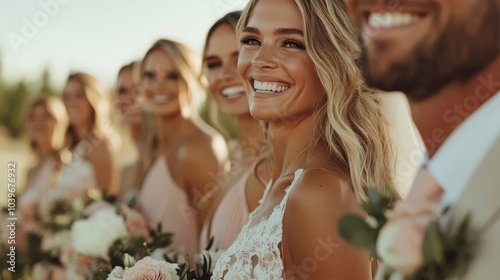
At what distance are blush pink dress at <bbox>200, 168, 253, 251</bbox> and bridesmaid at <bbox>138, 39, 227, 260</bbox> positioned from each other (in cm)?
78

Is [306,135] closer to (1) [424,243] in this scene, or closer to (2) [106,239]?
(1) [424,243]

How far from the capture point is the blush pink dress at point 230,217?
12.3ft

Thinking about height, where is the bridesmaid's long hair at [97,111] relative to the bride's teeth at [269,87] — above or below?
below

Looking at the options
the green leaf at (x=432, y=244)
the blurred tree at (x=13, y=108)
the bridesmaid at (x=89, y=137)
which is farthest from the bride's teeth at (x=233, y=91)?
the blurred tree at (x=13, y=108)

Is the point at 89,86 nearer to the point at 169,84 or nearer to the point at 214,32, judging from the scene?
the point at 169,84

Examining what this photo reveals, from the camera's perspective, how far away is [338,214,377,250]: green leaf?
1.52m

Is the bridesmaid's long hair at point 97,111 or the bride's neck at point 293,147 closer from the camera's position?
the bride's neck at point 293,147

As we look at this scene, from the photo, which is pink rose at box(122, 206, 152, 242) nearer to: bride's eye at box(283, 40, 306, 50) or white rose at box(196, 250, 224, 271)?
white rose at box(196, 250, 224, 271)

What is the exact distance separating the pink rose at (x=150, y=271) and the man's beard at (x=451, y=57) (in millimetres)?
1638

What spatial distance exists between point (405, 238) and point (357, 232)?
0.12m

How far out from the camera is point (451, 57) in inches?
57.8

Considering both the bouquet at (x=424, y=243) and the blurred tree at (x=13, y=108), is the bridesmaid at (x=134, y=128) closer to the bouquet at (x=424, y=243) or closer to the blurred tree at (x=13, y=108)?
the bouquet at (x=424, y=243)

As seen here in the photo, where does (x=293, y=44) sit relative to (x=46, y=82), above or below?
above

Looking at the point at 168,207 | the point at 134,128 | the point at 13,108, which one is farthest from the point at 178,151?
the point at 13,108
